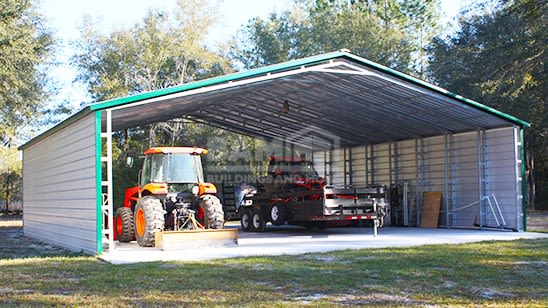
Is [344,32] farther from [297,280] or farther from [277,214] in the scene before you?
[297,280]

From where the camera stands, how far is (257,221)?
63.5 ft

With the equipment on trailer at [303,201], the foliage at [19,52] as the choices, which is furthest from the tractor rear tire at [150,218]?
the foliage at [19,52]

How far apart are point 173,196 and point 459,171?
30.7ft

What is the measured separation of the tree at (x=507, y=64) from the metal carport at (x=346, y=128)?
18.7ft

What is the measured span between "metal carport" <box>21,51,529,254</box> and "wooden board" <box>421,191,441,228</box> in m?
0.27

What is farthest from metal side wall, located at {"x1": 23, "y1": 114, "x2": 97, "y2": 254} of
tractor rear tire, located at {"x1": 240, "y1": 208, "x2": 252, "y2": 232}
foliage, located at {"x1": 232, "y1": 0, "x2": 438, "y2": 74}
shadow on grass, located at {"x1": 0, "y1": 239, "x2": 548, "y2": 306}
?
foliage, located at {"x1": 232, "y1": 0, "x2": 438, "y2": 74}

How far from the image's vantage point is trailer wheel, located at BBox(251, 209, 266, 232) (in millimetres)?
19141

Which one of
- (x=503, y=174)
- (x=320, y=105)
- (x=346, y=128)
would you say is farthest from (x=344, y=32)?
(x=503, y=174)

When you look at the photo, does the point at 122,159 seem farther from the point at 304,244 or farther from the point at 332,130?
the point at 304,244

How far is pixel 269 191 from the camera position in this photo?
62.0ft

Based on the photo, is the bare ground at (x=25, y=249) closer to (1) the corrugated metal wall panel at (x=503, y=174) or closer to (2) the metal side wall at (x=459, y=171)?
(2) the metal side wall at (x=459, y=171)

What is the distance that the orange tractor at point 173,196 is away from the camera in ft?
45.9

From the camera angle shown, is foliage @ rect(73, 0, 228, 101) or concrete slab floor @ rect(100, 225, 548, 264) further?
foliage @ rect(73, 0, 228, 101)

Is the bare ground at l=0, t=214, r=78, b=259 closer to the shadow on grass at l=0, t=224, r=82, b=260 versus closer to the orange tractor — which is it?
the shadow on grass at l=0, t=224, r=82, b=260
